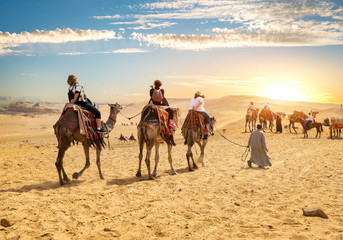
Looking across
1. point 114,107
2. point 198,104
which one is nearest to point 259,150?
point 198,104

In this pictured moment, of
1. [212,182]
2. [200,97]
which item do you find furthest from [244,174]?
[200,97]

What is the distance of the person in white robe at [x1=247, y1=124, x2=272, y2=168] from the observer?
475 inches

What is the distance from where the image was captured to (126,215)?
6316 mm

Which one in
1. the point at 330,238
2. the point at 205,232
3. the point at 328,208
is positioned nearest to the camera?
the point at 330,238

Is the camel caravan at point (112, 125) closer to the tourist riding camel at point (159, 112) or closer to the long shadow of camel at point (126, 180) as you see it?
the tourist riding camel at point (159, 112)

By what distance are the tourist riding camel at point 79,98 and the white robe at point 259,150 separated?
22.2 feet

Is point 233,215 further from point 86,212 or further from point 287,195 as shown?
point 86,212

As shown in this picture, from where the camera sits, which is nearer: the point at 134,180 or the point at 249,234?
the point at 249,234

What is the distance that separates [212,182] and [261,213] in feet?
9.57

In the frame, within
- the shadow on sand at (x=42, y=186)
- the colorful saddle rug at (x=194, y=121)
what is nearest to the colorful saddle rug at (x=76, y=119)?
the shadow on sand at (x=42, y=186)

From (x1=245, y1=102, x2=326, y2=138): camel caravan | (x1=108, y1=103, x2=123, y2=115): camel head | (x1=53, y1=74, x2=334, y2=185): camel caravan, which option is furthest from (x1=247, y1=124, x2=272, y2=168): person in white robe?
(x1=245, y1=102, x2=326, y2=138): camel caravan

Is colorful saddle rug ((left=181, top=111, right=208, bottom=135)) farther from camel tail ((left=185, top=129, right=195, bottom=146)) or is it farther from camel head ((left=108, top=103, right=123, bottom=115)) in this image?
camel head ((left=108, top=103, right=123, bottom=115))

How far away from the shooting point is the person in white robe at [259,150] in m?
12.1

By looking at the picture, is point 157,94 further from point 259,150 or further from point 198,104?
point 259,150
